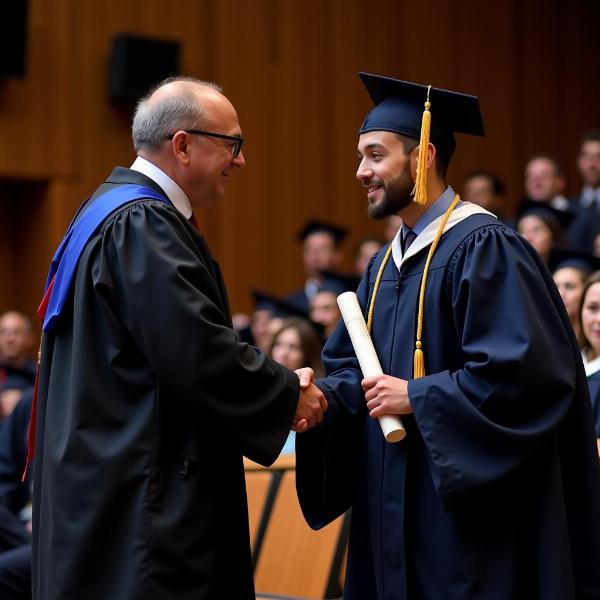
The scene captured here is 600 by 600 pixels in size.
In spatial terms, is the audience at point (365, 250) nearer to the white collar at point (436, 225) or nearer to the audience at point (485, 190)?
the audience at point (485, 190)

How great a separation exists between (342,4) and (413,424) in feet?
27.5

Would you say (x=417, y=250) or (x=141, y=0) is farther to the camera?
(x=141, y=0)

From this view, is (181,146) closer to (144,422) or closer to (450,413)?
(144,422)

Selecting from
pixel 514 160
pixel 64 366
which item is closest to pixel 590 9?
pixel 514 160

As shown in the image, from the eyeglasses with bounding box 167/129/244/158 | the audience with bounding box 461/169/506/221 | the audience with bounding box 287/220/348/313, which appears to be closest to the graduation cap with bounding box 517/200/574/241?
the audience with bounding box 461/169/506/221

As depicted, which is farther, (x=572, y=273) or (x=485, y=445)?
(x=572, y=273)

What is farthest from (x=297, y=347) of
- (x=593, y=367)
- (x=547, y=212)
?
(x=547, y=212)

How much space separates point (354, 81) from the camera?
11047 millimetres

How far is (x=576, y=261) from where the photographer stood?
615 centimetres

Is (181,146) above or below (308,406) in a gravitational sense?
above

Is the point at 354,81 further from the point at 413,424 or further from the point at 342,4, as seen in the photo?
the point at 413,424

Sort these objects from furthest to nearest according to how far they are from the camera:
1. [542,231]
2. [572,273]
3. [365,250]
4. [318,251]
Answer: [318,251]
[365,250]
[542,231]
[572,273]

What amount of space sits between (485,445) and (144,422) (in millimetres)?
946

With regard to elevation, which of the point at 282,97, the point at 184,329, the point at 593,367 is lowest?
the point at 593,367
